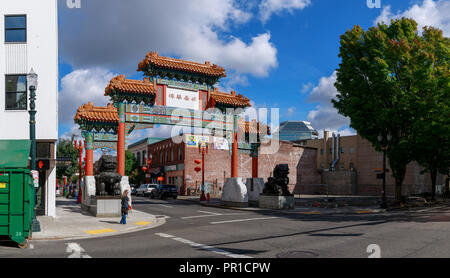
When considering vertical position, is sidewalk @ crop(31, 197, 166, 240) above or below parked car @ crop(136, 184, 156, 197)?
above

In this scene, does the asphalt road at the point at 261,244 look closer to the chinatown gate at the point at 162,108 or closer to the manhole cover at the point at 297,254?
the manhole cover at the point at 297,254

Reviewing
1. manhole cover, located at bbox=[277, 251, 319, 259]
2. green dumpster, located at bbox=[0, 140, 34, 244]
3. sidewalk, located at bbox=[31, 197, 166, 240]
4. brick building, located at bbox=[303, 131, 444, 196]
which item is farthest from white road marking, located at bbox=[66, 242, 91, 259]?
brick building, located at bbox=[303, 131, 444, 196]

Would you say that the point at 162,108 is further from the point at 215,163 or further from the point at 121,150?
the point at 215,163

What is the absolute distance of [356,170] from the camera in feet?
207

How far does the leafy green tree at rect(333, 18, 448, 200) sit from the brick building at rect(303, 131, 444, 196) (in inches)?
1157

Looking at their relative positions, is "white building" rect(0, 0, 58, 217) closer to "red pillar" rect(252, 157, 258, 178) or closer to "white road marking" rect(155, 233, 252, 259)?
"white road marking" rect(155, 233, 252, 259)

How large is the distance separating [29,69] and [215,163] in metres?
36.2

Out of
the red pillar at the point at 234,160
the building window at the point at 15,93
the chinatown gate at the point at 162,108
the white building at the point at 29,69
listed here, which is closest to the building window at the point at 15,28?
the white building at the point at 29,69

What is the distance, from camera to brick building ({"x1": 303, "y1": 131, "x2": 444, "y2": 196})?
2231 inches

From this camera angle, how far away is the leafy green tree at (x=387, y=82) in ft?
80.7

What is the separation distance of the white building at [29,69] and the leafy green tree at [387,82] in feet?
65.3

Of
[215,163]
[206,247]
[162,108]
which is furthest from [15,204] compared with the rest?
[215,163]

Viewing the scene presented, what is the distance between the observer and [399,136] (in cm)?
2822
